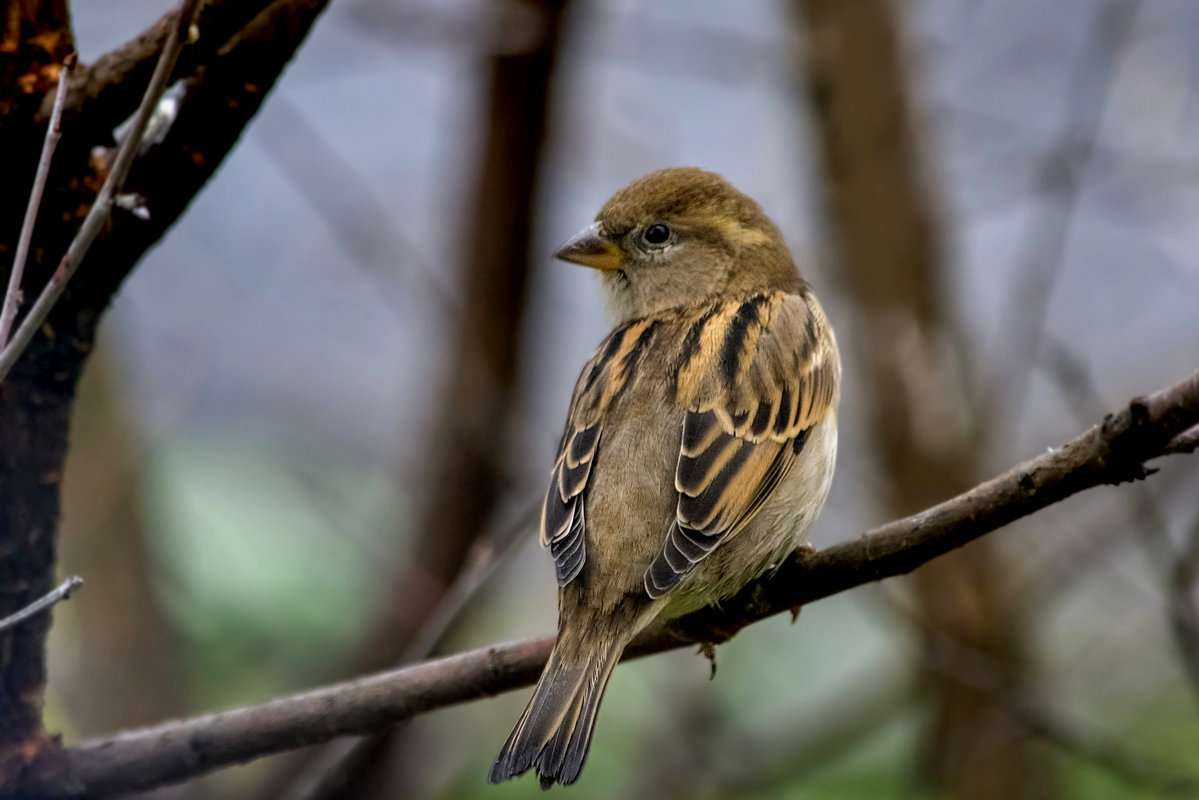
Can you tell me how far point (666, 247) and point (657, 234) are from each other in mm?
55

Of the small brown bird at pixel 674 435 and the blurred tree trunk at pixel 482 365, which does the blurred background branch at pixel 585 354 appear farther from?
the small brown bird at pixel 674 435

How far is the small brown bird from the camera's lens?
304cm

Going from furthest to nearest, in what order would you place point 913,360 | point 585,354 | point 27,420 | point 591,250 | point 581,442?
point 585,354, point 913,360, point 591,250, point 581,442, point 27,420

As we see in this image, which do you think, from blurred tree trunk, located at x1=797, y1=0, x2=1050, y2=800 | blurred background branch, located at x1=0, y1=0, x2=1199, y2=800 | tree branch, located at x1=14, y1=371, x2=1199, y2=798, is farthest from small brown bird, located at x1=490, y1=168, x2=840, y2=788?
blurred tree trunk, located at x1=797, y1=0, x2=1050, y2=800

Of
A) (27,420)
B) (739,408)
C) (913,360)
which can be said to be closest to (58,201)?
(27,420)

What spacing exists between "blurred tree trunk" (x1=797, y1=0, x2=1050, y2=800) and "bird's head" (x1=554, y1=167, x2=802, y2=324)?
148cm

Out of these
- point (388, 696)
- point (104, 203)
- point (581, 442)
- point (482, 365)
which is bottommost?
point (482, 365)

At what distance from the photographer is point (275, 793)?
5438mm

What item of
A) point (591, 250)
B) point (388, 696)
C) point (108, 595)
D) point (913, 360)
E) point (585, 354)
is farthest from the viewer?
point (585, 354)

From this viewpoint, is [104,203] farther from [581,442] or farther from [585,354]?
[585,354]

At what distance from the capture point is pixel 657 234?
14.0 ft

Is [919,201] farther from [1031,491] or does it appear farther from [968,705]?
[1031,491]

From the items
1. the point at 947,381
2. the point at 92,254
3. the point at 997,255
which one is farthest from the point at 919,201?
the point at 92,254

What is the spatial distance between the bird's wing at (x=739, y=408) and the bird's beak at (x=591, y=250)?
428 millimetres
